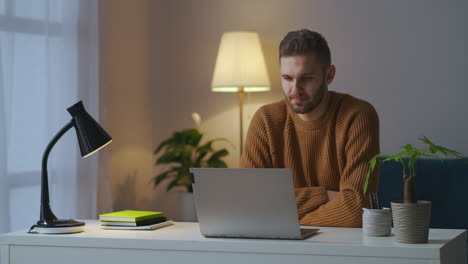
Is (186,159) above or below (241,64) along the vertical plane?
below

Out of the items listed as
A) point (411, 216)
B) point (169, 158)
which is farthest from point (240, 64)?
point (411, 216)

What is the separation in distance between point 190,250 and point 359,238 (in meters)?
0.47

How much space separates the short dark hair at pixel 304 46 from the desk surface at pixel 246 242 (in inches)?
27.5

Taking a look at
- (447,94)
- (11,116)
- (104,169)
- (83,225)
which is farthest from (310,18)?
(83,225)

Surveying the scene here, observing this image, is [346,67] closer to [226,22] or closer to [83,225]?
[226,22]

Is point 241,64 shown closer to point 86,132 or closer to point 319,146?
point 319,146

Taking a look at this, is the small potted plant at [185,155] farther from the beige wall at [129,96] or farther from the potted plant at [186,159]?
the beige wall at [129,96]

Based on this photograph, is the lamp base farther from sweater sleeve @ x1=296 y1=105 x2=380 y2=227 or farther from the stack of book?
sweater sleeve @ x1=296 y1=105 x2=380 y2=227

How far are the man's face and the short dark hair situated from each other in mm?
20

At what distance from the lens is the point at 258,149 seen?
8.70 feet

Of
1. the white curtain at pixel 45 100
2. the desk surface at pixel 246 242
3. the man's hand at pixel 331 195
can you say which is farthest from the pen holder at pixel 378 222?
the white curtain at pixel 45 100

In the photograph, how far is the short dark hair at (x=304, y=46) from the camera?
2.51m

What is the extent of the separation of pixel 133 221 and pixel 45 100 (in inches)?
54.2

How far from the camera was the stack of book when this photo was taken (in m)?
2.15
